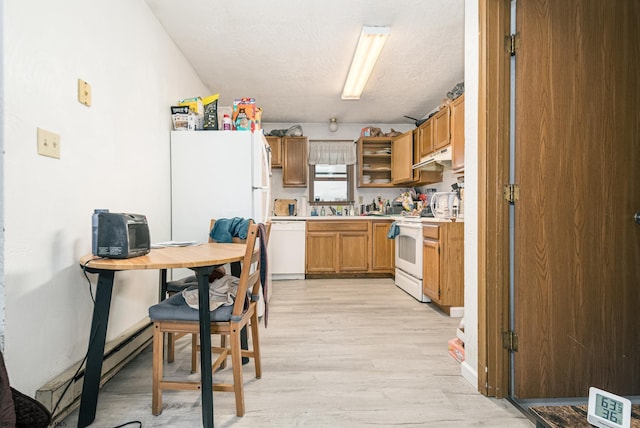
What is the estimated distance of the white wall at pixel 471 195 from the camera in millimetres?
1704

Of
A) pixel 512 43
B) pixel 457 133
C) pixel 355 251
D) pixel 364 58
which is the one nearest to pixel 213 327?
pixel 512 43

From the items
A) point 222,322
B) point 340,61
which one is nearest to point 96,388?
point 222,322

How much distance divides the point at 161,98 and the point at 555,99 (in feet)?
8.69

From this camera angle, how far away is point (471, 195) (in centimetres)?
176

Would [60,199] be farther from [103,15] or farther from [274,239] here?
[274,239]

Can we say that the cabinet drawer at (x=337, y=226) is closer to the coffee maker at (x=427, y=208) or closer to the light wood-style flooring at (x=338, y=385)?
the coffee maker at (x=427, y=208)

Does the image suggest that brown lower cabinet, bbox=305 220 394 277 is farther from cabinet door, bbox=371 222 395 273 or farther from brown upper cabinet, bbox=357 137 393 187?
brown upper cabinet, bbox=357 137 393 187

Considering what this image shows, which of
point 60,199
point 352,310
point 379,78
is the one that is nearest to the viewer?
point 60,199

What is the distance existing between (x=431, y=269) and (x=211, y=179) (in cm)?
223

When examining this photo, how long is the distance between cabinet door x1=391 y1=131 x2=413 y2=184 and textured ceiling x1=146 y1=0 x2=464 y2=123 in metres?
0.53

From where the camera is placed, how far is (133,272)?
2.21m

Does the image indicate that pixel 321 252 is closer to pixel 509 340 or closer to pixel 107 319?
pixel 509 340

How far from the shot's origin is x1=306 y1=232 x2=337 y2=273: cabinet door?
4633 mm

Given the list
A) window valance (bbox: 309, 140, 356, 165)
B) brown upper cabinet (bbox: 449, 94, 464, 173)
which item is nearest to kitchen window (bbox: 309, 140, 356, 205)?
window valance (bbox: 309, 140, 356, 165)
